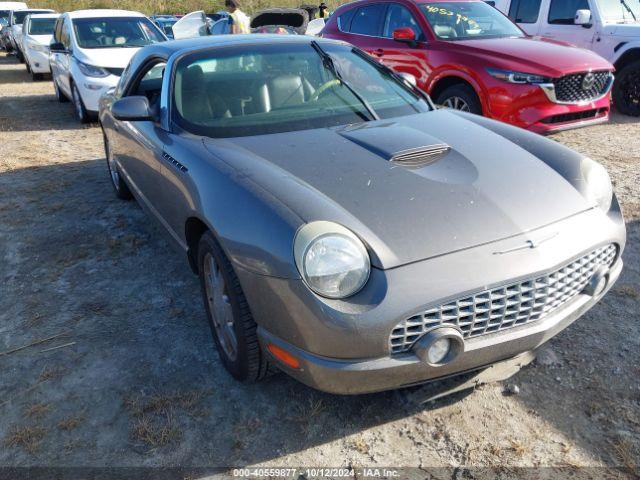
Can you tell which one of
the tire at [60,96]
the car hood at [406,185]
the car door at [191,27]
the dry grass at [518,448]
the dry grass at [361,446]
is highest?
the car hood at [406,185]

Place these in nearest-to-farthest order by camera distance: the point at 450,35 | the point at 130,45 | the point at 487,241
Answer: the point at 487,241, the point at 450,35, the point at 130,45

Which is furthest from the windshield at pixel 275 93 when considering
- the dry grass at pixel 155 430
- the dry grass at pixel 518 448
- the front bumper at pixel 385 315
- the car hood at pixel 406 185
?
the dry grass at pixel 518 448

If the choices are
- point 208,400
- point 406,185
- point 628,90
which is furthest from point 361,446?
point 628,90

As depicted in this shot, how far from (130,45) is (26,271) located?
5869 millimetres

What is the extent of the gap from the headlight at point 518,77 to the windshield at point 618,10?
3228mm

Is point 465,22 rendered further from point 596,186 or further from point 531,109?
point 596,186

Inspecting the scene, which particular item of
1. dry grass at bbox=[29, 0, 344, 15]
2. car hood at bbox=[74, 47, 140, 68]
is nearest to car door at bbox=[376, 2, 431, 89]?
car hood at bbox=[74, 47, 140, 68]

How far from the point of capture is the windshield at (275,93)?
9.96 ft

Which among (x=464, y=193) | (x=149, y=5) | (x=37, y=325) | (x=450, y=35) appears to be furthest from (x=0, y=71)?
(x=149, y=5)

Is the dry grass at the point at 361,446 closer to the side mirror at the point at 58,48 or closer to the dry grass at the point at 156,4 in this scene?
the side mirror at the point at 58,48

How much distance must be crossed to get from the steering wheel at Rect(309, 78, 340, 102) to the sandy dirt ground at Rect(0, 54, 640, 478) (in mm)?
1377

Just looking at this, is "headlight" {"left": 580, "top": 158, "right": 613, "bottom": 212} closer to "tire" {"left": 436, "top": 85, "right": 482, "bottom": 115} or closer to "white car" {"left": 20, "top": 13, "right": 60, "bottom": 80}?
"tire" {"left": 436, "top": 85, "right": 482, "bottom": 115}

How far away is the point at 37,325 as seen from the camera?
123 inches

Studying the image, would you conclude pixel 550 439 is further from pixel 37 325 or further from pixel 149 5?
pixel 149 5
